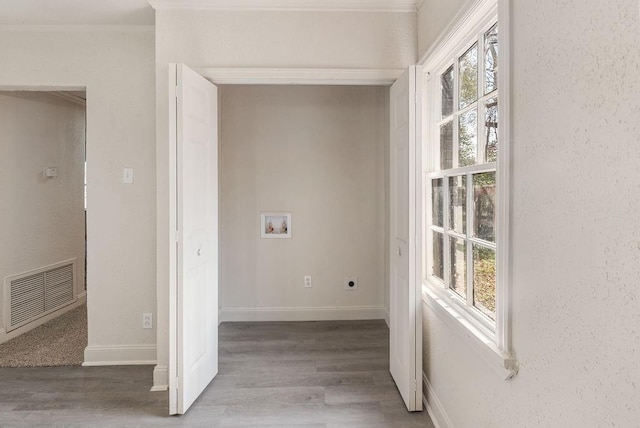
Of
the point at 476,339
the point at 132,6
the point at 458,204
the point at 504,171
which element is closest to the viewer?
the point at 504,171

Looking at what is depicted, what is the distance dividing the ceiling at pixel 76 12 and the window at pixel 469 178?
81.8 inches

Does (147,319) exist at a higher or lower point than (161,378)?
higher

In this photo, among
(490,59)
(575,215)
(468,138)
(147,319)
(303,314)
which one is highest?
(490,59)

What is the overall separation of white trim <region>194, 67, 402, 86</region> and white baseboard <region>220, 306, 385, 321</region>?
7.47ft

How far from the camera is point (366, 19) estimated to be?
2.43 meters

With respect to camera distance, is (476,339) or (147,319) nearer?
(476,339)

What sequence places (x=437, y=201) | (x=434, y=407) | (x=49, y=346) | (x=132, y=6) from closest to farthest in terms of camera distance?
(x=434, y=407), (x=437, y=201), (x=132, y=6), (x=49, y=346)

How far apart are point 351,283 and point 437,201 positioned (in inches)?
68.6

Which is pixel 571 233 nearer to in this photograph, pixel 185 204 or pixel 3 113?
pixel 185 204

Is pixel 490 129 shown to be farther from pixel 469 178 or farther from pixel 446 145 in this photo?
pixel 446 145

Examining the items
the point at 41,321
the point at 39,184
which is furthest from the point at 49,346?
the point at 39,184

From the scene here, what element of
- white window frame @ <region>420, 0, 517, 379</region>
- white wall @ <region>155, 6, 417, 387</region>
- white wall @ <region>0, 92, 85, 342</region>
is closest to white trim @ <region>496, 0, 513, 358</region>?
white window frame @ <region>420, 0, 517, 379</region>

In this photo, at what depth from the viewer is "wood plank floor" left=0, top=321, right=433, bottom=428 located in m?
2.07

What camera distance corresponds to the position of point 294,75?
241 centimetres
